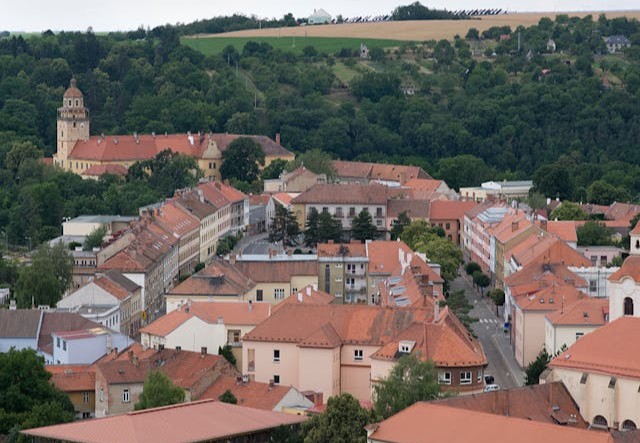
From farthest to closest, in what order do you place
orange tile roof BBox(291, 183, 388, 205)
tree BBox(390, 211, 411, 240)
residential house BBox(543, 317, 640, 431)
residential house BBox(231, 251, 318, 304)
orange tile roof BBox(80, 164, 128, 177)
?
orange tile roof BBox(80, 164, 128, 177)
orange tile roof BBox(291, 183, 388, 205)
tree BBox(390, 211, 411, 240)
residential house BBox(231, 251, 318, 304)
residential house BBox(543, 317, 640, 431)

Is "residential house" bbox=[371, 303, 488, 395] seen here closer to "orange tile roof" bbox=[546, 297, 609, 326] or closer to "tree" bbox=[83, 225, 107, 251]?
"orange tile roof" bbox=[546, 297, 609, 326]

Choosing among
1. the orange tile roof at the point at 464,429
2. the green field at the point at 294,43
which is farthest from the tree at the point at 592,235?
the green field at the point at 294,43

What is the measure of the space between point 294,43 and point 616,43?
94.0ft

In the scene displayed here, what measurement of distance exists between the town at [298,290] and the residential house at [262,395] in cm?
10

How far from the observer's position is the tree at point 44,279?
75812 millimetres

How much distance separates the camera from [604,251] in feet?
279

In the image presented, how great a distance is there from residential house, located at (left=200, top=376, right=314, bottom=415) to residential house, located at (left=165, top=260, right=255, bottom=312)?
1411 cm

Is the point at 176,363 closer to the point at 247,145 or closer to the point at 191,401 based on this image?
the point at 191,401

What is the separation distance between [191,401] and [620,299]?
13123 millimetres

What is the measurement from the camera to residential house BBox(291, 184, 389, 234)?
328ft

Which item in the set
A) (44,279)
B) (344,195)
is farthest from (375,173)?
(44,279)

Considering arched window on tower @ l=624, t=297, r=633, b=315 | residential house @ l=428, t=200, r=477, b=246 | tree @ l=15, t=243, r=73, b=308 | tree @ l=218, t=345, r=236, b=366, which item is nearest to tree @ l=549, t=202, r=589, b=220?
residential house @ l=428, t=200, r=477, b=246

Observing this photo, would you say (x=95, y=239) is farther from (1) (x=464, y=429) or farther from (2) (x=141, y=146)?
(1) (x=464, y=429)

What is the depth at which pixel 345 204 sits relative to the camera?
10044 cm
